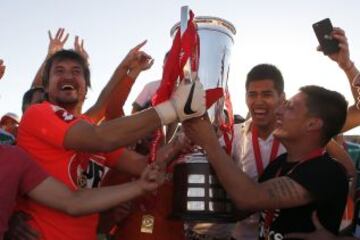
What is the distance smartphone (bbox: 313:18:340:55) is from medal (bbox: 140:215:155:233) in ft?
5.79

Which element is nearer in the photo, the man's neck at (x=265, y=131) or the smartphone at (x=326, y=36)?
the smartphone at (x=326, y=36)

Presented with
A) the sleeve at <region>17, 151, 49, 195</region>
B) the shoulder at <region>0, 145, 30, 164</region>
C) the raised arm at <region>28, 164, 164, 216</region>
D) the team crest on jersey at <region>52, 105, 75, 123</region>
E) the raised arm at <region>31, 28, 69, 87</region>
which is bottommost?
the raised arm at <region>28, 164, 164, 216</region>

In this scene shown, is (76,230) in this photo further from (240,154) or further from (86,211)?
(240,154)

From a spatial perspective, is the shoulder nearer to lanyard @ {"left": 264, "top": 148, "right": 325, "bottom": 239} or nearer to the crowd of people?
the crowd of people

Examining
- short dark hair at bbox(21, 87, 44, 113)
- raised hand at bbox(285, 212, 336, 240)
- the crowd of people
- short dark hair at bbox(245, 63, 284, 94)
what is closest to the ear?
the crowd of people

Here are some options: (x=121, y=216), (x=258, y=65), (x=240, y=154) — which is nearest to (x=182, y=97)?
(x=121, y=216)

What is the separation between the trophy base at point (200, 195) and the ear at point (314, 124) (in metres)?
0.66

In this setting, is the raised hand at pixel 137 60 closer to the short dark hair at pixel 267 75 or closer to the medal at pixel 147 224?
the short dark hair at pixel 267 75

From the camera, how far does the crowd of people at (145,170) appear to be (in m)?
2.42

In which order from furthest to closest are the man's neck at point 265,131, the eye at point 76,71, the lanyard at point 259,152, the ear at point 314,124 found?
the man's neck at point 265,131, the lanyard at point 259,152, the eye at point 76,71, the ear at point 314,124

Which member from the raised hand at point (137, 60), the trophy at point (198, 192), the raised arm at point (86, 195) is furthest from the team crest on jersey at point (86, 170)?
the raised hand at point (137, 60)

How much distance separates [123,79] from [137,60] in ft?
0.68

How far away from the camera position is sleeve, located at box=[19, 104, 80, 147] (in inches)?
96.5

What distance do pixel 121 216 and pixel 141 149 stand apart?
24.8 inches
